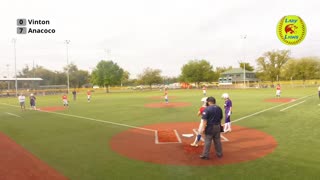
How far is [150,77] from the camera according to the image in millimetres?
106062

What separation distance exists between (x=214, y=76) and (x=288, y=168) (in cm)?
9573

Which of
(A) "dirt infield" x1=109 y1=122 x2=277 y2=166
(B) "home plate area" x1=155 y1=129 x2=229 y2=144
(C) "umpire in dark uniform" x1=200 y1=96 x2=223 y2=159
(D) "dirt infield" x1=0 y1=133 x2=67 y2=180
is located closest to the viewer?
(D) "dirt infield" x1=0 y1=133 x2=67 y2=180

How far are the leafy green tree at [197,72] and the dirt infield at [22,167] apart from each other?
8753cm

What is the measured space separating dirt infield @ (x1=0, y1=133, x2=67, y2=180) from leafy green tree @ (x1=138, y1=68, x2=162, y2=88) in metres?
95.0

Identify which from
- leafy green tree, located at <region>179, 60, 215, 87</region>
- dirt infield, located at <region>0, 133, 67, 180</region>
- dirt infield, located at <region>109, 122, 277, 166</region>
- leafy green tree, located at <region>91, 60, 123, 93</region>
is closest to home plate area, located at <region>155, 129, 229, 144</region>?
dirt infield, located at <region>109, 122, 277, 166</region>

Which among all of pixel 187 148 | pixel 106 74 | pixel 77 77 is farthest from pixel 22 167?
pixel 77 77

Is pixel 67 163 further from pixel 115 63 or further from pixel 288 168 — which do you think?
pixel 115 63

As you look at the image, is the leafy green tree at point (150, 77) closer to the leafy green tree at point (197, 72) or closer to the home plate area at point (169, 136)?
the leafy green tree at point (197, 72)

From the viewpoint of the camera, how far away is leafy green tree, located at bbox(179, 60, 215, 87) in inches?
3794

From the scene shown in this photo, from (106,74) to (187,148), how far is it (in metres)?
74.3

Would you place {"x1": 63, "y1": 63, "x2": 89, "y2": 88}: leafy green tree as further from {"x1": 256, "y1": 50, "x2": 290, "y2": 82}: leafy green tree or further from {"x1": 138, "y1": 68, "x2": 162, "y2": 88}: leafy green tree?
{"x1": 256, "y1": 50, "x2": 290, "y2": 82}: leafy green tree

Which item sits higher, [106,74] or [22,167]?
[106,74]

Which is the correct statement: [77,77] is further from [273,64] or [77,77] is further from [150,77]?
[273,64]

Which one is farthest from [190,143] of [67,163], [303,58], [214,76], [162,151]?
[303,58]
